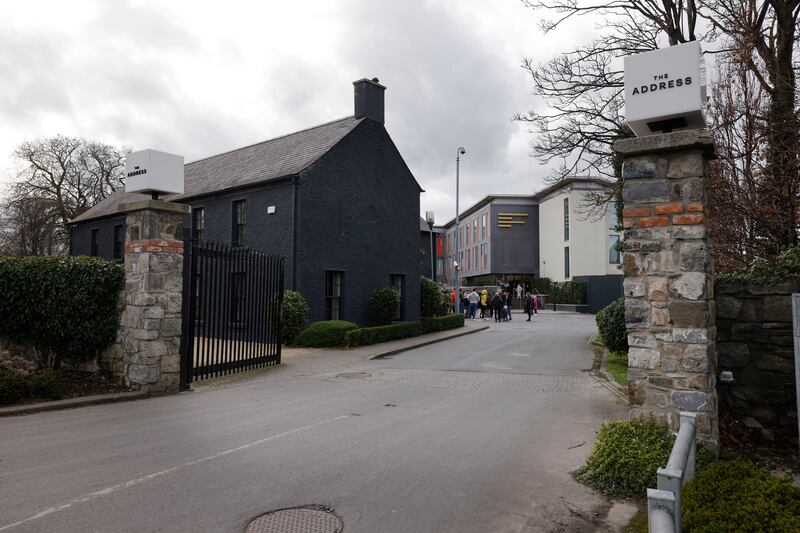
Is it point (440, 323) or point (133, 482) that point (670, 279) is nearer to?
point (133, 482)

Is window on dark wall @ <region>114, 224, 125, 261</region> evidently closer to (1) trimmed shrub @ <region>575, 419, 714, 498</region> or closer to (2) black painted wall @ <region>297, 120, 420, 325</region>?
(2) black painted wall @ <region>297, 120, 420, 325</region>

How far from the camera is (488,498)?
14.3 ft

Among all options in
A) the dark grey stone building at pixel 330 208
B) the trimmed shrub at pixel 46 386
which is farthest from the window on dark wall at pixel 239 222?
the trimmed shrub at pixel 46 386

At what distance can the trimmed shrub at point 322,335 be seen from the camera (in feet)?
55.2

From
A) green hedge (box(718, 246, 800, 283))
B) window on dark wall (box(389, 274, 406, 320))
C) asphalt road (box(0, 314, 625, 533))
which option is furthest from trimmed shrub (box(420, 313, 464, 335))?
green hedge (box(718, 246, 800, 283))

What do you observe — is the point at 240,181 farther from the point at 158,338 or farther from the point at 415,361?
the point at 158,338

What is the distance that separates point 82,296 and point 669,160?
901 centimetres

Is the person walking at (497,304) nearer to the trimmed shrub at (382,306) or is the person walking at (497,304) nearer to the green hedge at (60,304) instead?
the trimmed shrub at (382,306)

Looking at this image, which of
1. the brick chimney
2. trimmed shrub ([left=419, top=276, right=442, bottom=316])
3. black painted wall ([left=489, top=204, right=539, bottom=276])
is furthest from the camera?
black painted wall ([left=489, top=204, right=539, bottom=276])

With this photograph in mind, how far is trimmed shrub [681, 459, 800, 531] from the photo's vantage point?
9.30 feet

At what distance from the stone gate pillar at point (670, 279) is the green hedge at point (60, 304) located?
847 centimetres

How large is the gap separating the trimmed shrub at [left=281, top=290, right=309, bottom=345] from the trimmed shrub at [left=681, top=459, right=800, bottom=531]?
1436cm

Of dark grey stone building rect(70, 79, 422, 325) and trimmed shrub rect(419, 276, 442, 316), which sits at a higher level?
dark grey stone building rect(70, 79, 422, 325)

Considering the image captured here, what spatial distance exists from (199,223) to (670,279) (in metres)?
20.8
